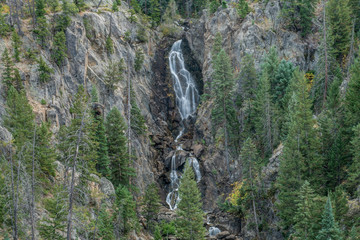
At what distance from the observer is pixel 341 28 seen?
153 ft

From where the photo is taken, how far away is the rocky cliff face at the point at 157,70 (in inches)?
1631

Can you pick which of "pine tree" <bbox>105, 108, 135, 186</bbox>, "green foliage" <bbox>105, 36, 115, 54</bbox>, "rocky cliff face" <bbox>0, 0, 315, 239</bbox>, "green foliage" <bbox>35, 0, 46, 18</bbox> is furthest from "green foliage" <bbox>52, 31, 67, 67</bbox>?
"pine tree" <bbox>105, 108, 135, 186</bbox>

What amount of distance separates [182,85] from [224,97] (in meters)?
14.9

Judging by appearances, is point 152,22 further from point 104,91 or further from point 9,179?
point 9,179

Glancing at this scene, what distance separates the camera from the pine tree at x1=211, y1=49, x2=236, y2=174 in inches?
1861

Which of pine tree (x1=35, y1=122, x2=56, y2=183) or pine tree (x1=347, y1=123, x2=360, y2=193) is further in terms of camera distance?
pine tree (x1=347, y1=123, x2=360, y2=193)

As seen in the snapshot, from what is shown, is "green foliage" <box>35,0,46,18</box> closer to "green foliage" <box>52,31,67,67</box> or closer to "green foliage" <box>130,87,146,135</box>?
"green foliage" <box>52,31,67,67</box>

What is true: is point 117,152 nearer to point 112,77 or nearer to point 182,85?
point 112,77

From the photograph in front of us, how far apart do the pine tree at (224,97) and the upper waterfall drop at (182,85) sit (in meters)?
10.2

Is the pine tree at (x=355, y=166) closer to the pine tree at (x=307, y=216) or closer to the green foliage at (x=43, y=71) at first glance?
the pine tree at (x=307, y=216)

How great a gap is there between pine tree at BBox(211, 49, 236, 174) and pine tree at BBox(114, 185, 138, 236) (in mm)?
18400

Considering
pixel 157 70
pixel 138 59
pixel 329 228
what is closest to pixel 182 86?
pixel 157 70

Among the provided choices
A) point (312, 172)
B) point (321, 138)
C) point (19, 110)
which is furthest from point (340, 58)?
point (19, 110)

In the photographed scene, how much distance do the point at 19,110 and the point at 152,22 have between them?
140 feet
